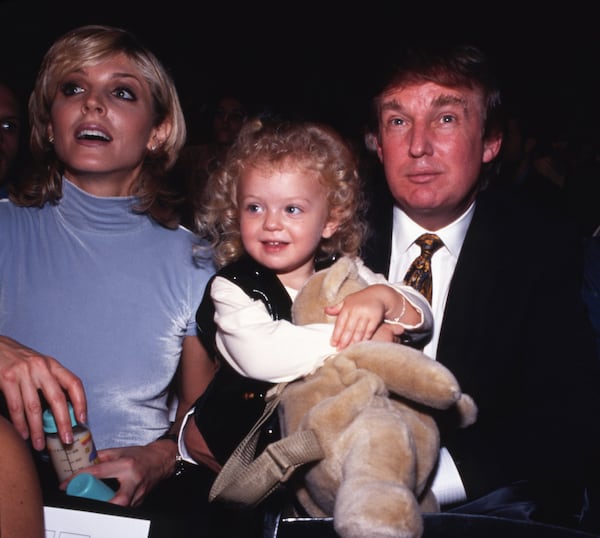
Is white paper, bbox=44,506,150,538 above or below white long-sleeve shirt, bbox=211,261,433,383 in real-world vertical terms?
below

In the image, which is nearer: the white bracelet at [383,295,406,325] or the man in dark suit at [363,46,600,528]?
the white bracelet at [383,295,406,325]

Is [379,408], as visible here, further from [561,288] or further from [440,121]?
[440,121]

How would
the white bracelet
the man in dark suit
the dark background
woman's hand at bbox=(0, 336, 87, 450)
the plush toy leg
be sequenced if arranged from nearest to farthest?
the plush toy leg
woman's hand at bbox=(0, 336, 87, 450)
the white bracelet
the man in dark suit
the dark background

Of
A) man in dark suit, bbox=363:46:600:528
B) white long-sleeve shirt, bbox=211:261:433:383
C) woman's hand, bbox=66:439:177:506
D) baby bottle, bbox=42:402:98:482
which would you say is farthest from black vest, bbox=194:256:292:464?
man in dark suit, bbox=363:46:600:528

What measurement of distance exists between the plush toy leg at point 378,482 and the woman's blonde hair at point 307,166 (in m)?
0.90

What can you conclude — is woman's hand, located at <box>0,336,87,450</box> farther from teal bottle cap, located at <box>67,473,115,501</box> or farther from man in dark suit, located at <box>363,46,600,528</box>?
man in dark suit, located at <box>363,46,600,528</box>

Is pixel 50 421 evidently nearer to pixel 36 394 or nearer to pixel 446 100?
pixel 36 394

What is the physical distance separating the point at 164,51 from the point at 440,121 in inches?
215

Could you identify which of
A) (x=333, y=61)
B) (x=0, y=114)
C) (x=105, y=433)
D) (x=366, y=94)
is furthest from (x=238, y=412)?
(x=333, y=61)

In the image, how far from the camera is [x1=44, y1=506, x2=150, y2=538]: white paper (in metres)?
1.11

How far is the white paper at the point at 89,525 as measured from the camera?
3.63ft

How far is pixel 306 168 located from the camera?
1764 mm

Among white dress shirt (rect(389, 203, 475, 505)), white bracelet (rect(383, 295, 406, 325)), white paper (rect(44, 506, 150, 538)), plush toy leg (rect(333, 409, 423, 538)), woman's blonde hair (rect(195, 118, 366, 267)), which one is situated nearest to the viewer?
plush toy leg (rect(333, 409, 423, 538))

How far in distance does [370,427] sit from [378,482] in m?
0.12
